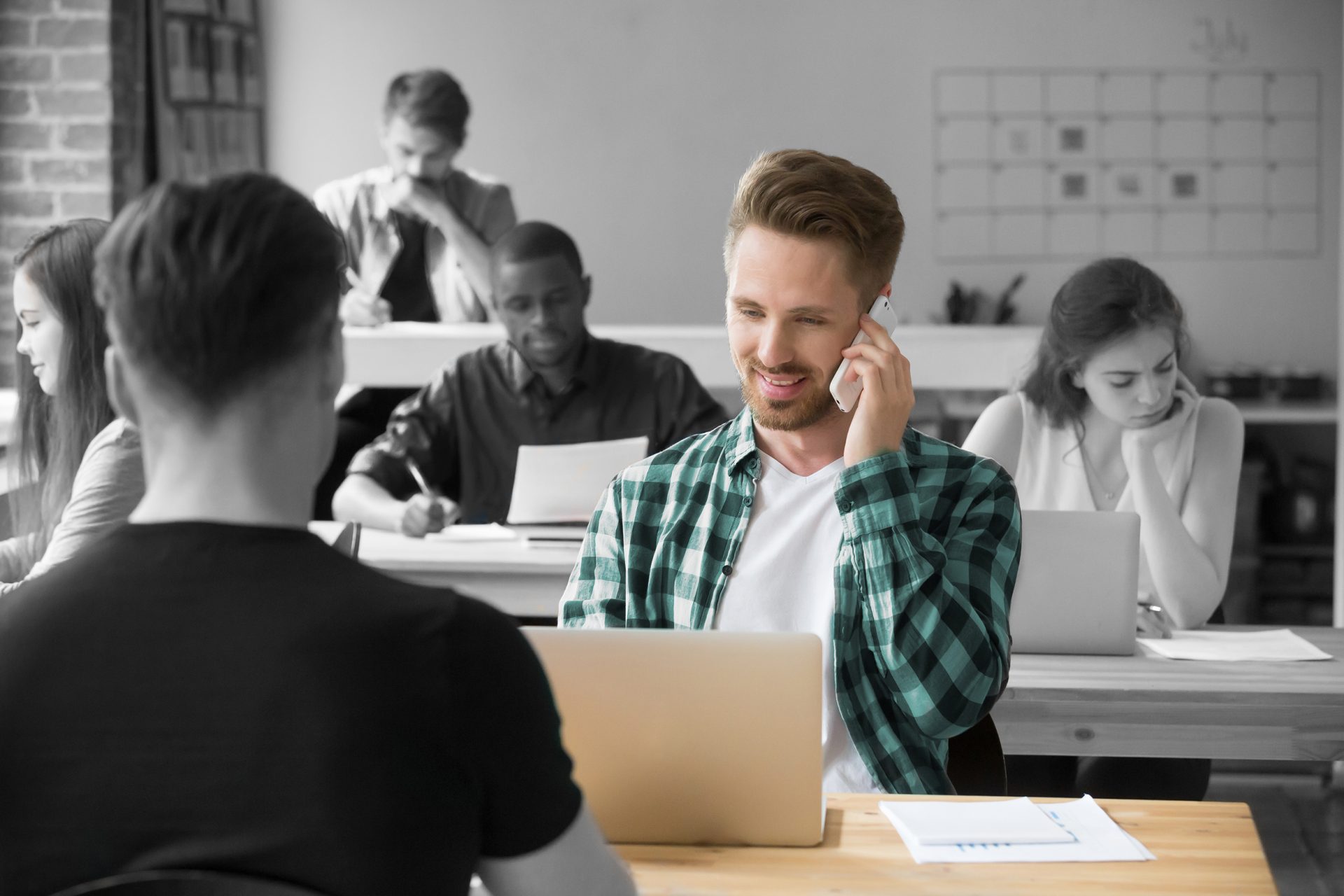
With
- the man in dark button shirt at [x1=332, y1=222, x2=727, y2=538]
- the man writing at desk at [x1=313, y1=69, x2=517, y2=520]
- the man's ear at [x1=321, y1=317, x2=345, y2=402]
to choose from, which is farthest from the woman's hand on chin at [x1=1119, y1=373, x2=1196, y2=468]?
the man writing at desk at [x1=313, y1=69, x2=517, y2=520]

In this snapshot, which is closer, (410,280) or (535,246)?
(535,246)

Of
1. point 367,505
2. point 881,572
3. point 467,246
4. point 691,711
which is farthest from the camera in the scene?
point 467,246

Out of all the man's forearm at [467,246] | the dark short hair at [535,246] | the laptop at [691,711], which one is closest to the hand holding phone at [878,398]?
the laptop at [691,711]

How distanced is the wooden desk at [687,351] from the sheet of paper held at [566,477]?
3.24 ft

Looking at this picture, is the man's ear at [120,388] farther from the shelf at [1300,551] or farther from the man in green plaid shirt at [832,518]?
the shelf at [1300,551]

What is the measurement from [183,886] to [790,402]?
3.22 ft

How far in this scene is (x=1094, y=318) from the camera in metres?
2.54

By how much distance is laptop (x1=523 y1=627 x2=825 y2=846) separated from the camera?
122cm

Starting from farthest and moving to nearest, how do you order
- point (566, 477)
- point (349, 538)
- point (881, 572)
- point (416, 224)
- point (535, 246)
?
point (416, 224)
point (535, 246)
point (566, 477)
point (349, 538)
point (881, 572)

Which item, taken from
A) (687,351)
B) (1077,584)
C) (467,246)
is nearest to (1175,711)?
(1077,584)

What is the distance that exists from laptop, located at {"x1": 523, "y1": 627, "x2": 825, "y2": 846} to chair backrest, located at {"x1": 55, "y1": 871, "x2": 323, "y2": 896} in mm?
484

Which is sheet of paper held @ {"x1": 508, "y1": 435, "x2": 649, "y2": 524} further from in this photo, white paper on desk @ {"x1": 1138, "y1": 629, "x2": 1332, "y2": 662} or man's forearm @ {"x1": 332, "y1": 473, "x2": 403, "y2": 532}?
white paper on desk @ {"x1": 1138, "y1": 629, "x2": 1332, "y2": 662}

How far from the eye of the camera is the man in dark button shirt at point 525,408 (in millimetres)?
3477

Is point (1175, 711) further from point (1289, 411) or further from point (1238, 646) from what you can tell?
point (1289, 411)
